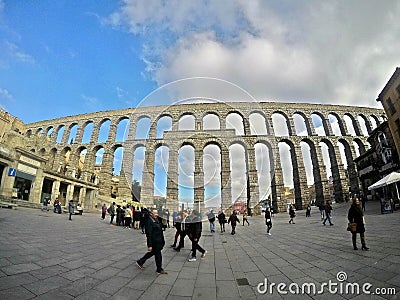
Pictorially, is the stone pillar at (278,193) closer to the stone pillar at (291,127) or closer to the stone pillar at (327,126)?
the stone pillar at (291,127)

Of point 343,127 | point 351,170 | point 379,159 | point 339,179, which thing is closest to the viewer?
point 379,159

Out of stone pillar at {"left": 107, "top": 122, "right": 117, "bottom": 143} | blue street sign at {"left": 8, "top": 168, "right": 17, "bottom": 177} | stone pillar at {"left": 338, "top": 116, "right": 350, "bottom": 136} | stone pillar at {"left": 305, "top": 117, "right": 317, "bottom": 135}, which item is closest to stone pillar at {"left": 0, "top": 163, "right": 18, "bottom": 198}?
blue street sign at {"left": 8, "top": 168, "right": 17, "bottom": 177}

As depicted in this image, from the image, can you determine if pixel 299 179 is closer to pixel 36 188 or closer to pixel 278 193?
pixel 278 193

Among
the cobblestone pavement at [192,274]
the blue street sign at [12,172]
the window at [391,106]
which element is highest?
the window at [391,106]

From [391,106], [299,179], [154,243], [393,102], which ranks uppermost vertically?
[393,102]

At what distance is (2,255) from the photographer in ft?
17.1

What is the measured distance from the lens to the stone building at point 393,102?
23562 millimetres

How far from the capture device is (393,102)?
24.4 metres

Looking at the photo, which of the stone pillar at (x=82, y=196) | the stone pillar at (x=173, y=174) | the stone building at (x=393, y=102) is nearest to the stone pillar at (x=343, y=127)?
the stone building at (x=393, y=102)

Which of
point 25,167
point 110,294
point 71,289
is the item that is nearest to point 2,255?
point 71,289

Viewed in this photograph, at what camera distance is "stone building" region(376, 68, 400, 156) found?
23562 mm

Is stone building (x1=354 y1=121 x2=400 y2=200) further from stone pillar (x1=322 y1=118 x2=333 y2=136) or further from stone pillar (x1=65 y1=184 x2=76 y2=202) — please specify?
stone pillar (x1=65 y1=184 x2=76 y2=202)

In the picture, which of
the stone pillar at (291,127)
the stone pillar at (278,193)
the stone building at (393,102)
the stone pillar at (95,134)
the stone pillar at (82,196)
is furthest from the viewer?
the stone pillar at (95,134)

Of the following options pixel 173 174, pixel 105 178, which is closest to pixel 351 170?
pixel 173 174
